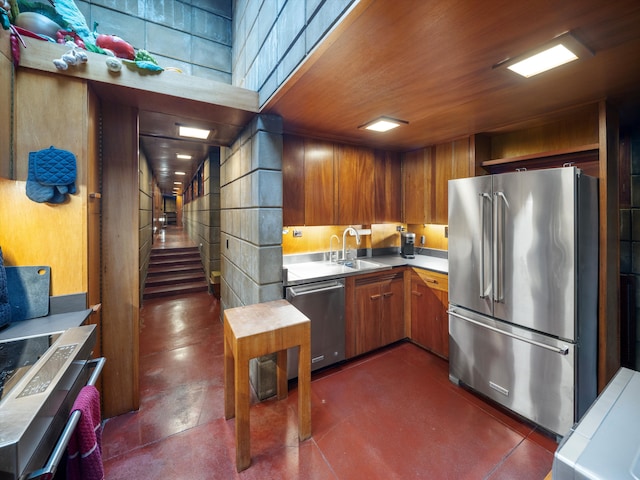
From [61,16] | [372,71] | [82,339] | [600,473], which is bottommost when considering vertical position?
[600,473]

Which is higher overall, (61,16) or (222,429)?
(61,16)

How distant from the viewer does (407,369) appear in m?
2.68

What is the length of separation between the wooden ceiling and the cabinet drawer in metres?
1.46

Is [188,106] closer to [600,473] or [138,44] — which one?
[138,44]

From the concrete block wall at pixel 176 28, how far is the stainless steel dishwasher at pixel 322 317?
10.3 feet

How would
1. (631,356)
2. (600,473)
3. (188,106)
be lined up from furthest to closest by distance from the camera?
1. (631,356)
2. (188,106)
3. (600,473)

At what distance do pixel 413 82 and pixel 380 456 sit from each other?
2.37 m

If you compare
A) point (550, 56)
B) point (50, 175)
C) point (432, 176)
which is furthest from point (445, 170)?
point (50, 175)

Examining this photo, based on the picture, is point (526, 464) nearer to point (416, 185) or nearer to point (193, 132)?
point (416, 185)

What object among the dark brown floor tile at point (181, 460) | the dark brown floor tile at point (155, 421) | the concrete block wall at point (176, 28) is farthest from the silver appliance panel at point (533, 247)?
the concrete block wall at point (176, 28)

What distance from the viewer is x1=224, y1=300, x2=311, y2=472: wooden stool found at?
5.33 ft

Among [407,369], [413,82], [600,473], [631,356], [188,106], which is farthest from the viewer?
[407,369]

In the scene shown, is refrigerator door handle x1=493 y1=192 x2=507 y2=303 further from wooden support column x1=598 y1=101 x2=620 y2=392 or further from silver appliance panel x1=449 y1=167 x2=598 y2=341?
wooden support column x1=598 y1=101 x2=620 y2=392

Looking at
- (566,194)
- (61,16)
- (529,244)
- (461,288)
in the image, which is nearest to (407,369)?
(461,288)
